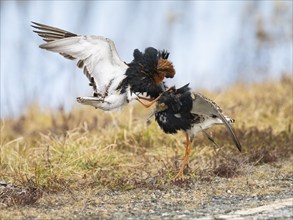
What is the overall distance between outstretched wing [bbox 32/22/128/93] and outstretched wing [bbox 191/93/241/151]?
70 cm

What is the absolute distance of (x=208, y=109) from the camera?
7.46 meters

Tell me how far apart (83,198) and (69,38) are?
1.47 meters

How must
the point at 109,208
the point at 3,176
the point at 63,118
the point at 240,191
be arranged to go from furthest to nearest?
the point at 63,118 → the point at 3,176 → the point at 240,191 → the point at 109,208

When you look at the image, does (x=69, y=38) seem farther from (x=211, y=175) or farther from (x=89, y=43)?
(x=211, y=175)

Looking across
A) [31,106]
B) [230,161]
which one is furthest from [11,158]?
[31,106]

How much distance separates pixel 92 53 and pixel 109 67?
207 millimetres

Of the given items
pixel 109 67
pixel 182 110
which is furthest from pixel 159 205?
pixel 109 67

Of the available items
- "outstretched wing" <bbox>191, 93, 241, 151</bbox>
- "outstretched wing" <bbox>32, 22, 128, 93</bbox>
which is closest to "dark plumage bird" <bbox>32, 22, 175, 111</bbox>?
"outstretched wing" <bbox>32, 22, 128, 93</bbox>

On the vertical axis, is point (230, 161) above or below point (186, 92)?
below

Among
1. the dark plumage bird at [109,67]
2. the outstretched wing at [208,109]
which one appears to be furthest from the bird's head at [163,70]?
the outstretched wing at [208,109]

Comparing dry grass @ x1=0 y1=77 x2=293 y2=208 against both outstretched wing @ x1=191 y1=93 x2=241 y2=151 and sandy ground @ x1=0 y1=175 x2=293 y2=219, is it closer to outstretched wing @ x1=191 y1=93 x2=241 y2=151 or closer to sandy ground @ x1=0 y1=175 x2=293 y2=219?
sandy ground @ x1=0 y1=175 x2=293 y2=219

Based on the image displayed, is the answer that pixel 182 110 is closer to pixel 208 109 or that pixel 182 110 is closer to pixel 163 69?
pixel 208 109

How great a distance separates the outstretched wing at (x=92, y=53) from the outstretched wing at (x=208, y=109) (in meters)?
0.70

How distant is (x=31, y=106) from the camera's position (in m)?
12.8
